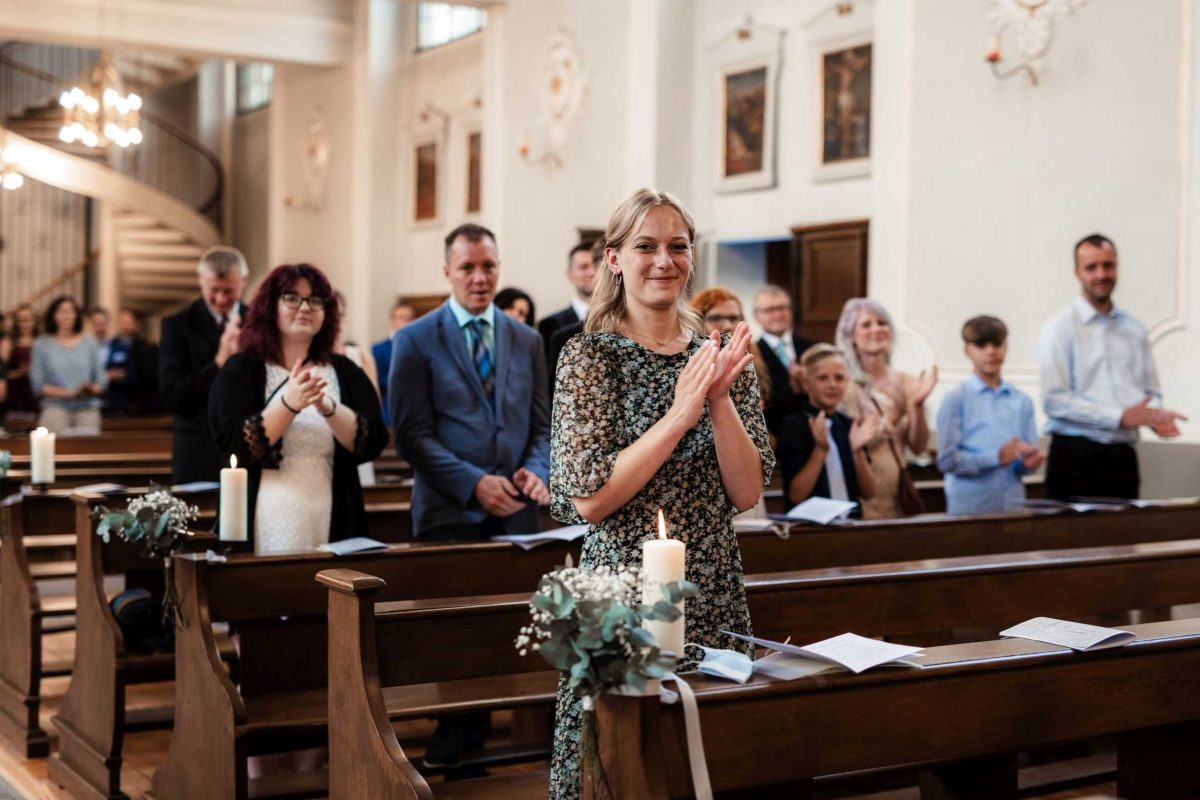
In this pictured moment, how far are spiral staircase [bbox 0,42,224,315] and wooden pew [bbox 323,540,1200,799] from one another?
14.0 m

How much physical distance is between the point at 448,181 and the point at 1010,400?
9581 mm

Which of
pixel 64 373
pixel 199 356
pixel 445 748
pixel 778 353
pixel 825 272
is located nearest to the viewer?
pixel 445 748

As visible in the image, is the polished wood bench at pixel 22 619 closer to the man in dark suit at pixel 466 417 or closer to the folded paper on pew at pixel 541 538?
the man in dark suit at pixel 466 417

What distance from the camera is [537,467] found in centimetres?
392

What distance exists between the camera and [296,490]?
368 centimetres

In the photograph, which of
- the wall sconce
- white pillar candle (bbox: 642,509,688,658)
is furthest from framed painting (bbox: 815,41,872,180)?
white pillar candle (bbox: 642,509,688,658)

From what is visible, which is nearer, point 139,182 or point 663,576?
point 663,576

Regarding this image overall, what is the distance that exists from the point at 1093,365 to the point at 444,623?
10.4 feet

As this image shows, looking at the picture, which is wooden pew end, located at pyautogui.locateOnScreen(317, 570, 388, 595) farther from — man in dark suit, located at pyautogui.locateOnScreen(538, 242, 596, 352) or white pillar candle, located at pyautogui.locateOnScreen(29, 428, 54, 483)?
man in dark suit, located at pyautogui.locateOnScreen(538, 242, 596, 352)

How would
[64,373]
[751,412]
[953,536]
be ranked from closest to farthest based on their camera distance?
[751,412] → [953,536] → [64,373]

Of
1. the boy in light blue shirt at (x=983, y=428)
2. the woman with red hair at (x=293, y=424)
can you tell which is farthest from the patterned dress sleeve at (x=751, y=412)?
the boy in light blue shirt at (x=983, y=428)

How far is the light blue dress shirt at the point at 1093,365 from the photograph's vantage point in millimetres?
5121

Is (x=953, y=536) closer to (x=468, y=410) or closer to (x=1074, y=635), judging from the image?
(x=468, y=410)

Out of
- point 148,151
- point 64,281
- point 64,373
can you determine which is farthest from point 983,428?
point 64,281
